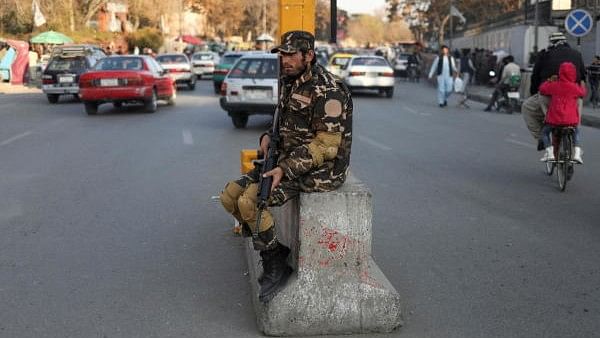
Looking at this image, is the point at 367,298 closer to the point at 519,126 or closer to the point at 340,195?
the point at 340,195

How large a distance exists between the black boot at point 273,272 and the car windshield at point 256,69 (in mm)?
11389

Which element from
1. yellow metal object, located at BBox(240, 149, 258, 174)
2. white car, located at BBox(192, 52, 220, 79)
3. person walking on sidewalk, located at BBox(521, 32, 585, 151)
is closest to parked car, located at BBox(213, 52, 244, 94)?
white car, located at BBox(192, 52, 220, 79)

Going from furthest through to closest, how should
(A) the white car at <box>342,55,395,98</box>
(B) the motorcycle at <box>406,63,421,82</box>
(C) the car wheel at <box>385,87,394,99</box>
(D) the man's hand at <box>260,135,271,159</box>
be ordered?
(B) the motorcycle at <box>406,63,421,82</box>, (C) the car wheel at <box>385,87,394,99</box>, (A) the white car at <box>342,55,395,98</box>, (D) the man's hand at <box>260,135,271,159</box>

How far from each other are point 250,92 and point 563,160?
789cm

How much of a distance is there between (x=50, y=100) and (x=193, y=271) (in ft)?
65.8

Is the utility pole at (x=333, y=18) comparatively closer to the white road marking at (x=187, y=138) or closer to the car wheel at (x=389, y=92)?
the white road marking at (x=187, y=138)

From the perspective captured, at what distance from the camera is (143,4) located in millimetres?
62094

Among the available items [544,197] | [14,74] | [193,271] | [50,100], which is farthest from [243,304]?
[14,74]

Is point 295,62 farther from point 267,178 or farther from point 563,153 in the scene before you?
point 563,153

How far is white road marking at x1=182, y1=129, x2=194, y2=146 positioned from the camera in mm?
13334

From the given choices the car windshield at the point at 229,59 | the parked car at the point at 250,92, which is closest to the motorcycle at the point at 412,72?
the car windshield at the point at 229,59

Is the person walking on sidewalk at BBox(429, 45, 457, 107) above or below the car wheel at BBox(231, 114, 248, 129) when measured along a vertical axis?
above

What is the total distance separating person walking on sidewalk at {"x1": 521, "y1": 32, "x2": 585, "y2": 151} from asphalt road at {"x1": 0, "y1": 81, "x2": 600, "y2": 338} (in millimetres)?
742

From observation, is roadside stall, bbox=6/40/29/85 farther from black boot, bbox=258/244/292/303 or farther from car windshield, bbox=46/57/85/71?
black boot, bbox=258/244/292/303
